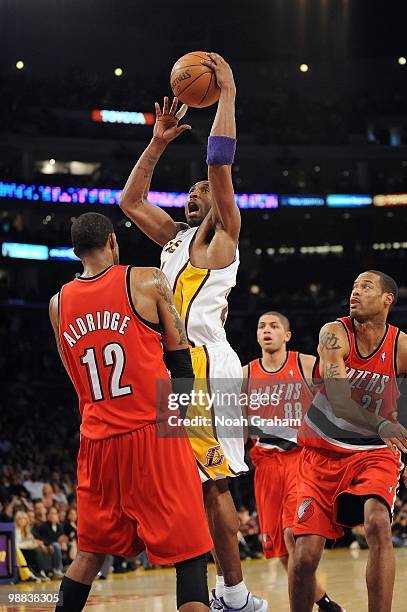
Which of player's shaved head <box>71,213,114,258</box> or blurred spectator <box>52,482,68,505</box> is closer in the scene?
player's shaved head <box>71,213,114,258</box>

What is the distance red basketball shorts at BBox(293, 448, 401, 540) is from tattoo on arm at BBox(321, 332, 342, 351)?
2.19ft

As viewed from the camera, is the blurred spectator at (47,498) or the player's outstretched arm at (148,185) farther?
the blurred spectator at (47,498)

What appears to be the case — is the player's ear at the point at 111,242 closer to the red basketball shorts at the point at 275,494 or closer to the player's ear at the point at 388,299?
the player's ear at the point at 388,299

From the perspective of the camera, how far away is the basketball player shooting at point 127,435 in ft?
15.0

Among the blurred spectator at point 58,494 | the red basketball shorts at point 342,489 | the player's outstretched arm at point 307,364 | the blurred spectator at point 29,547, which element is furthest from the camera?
the blurred spectator at point 58,494

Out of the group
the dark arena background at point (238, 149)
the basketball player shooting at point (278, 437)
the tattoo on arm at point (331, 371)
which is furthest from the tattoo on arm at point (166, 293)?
the dark arena background at point (238, 149)

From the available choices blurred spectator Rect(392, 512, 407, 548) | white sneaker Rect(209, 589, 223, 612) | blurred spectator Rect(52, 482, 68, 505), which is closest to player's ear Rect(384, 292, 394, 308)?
white sneaker Rect(209, 589, 223, 612)

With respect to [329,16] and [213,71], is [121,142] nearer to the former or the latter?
[329,16]

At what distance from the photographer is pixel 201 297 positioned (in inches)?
231

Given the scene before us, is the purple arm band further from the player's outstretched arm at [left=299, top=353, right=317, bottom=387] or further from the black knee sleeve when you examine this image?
the player's outstretched arm at [left=299, top=353, right=317, bottom=387]

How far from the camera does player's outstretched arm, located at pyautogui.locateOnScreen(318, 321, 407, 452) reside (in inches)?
223

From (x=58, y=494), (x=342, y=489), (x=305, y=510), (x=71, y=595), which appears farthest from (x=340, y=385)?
(x=58, y=494)

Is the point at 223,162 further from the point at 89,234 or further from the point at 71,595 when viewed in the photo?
the point at 71,595

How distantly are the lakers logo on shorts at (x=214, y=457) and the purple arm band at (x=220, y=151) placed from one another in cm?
175
